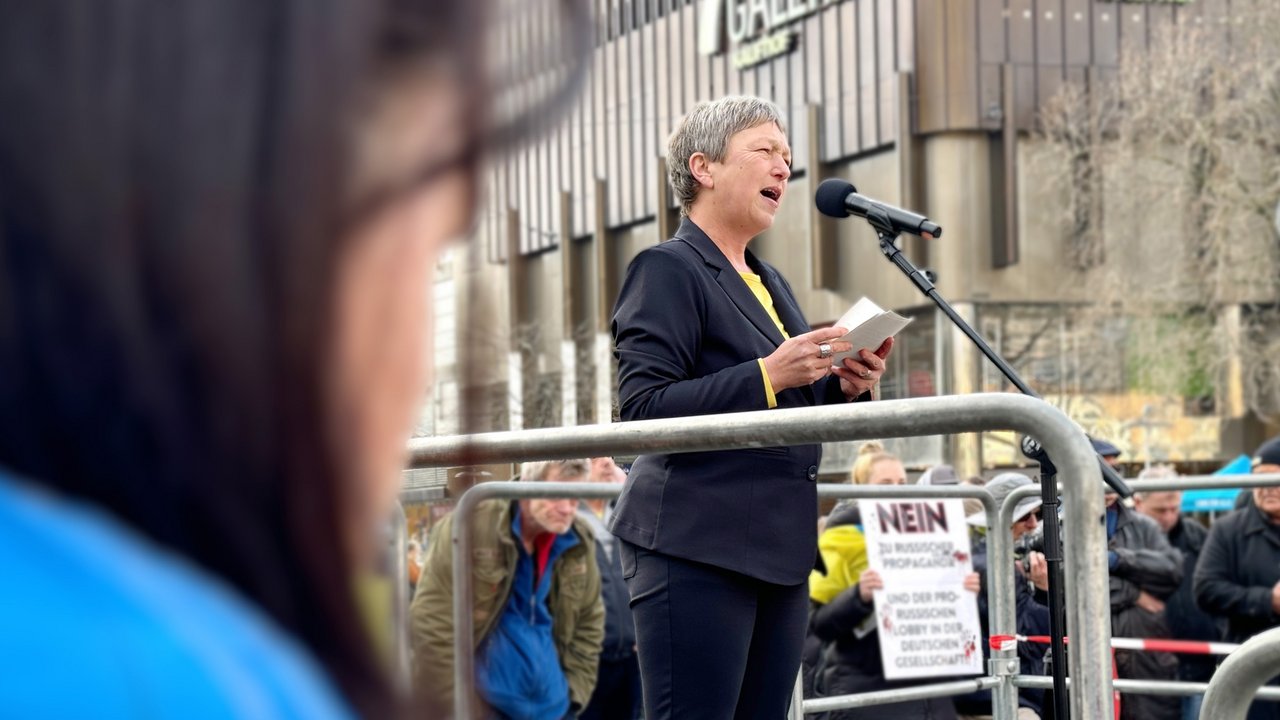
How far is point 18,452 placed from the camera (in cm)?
61

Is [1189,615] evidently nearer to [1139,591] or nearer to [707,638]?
[1139,591]

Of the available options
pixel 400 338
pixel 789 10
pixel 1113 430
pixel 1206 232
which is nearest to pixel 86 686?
pixel 400 338

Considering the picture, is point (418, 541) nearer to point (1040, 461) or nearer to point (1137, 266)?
point (1040, 461)

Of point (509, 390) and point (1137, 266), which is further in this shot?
point (1137, 266)

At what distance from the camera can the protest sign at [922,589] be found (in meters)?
7.16

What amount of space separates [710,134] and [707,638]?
119 centimetres

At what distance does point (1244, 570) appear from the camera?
8570 mm

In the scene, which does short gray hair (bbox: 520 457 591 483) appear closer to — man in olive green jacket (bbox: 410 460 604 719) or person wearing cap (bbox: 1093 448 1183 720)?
man in olive green jacket (bbox: 410 460 604 719)

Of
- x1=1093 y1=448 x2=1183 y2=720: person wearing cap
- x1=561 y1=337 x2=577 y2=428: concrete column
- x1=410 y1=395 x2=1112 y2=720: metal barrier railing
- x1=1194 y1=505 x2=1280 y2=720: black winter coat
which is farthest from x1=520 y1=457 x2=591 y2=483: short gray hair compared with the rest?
x1=561 y1=337 x2=577 y2=428: concrete column

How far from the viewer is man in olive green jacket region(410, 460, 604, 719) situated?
577 cm

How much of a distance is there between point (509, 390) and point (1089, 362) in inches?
1330

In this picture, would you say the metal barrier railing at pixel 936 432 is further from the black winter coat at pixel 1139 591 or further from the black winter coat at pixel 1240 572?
the black winter coat at pixel 1240 572

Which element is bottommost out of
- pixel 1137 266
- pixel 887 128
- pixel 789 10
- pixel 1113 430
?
pixel 1113 430

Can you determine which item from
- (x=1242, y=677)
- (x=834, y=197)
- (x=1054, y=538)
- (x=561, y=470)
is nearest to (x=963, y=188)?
(x=561, y=470)
